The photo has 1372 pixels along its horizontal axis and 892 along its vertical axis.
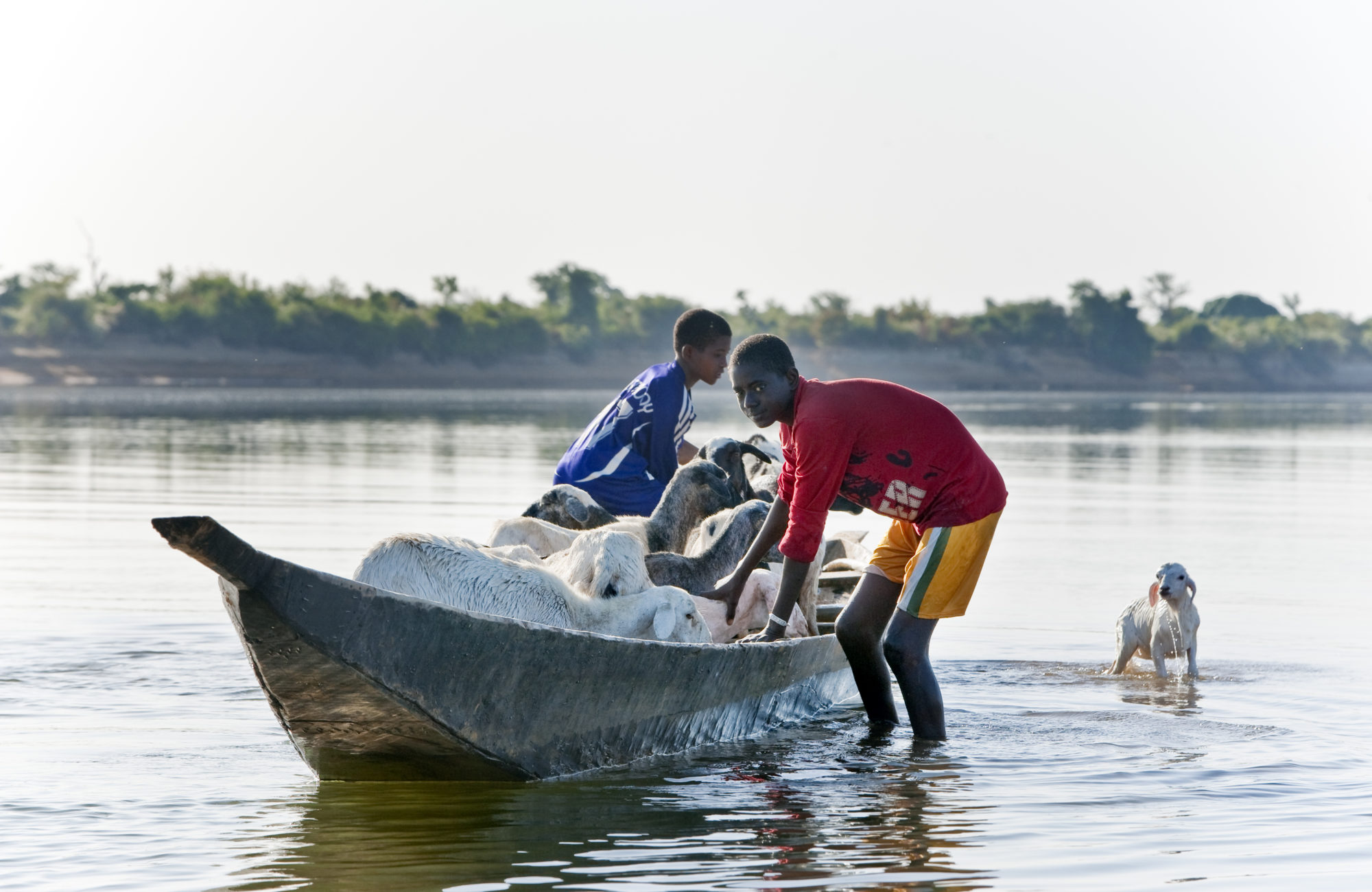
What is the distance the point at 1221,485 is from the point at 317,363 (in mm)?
62285

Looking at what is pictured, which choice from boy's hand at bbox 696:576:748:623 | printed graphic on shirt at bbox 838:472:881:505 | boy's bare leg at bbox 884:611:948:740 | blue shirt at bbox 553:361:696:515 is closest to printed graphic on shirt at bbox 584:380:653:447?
blue shirt at bbox 553:361:696:515

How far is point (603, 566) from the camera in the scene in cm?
648

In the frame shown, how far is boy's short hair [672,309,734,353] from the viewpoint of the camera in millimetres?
8172

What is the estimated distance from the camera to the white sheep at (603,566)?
648 cm

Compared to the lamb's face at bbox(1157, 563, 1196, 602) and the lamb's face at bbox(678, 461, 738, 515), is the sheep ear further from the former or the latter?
the lamb's face at bbox(1157, 563, 1196, 602)

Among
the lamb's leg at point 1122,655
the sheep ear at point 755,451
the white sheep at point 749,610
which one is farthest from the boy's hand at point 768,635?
the lamb's leg at point 1122,655

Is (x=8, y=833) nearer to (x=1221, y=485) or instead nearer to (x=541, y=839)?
(x=541, y=839)

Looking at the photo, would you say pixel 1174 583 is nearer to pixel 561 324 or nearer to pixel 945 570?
pixel 945 570

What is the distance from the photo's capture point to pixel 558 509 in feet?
26.0

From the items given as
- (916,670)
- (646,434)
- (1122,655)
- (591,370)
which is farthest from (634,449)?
(591,370)

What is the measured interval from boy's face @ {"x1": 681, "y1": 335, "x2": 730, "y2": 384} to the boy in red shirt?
4.93 ft

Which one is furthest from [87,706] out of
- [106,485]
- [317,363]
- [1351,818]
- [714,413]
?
[317,363]

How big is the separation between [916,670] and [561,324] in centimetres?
8883

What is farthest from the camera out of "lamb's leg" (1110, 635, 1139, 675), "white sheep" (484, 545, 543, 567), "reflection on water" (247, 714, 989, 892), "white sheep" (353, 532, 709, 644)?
"lamb's leg" (1110, 635, 1139, 675)
